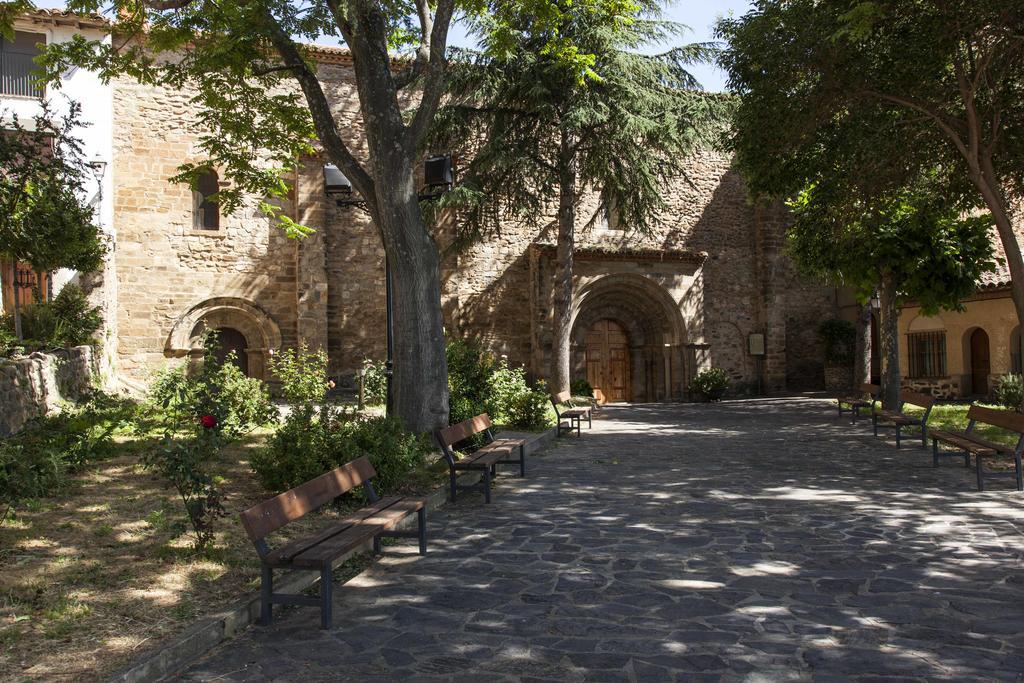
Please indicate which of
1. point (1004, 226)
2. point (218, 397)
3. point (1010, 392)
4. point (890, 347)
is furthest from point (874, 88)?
point (218, 397)

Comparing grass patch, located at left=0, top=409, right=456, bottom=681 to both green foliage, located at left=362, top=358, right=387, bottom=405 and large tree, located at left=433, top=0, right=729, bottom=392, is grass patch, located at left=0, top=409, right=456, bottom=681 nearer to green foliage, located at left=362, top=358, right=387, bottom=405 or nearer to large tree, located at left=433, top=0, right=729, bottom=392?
green foliage, located at left=362, top=358, right=387, bottom=405

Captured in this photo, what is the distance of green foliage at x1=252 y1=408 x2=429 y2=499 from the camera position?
6.93 metres

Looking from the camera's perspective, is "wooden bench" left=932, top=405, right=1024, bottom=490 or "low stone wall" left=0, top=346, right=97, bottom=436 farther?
"low stone wall" left=0, top=346, right=97, bottom=436

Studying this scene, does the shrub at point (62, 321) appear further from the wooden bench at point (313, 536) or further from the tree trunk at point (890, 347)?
the tree trunk at point (890, 347)

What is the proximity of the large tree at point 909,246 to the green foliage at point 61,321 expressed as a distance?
42.1 feet

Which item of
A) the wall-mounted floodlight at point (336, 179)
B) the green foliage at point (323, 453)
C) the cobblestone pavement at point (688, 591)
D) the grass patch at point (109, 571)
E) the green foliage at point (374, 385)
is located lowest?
the cobblestone pavement at point (688, 591)

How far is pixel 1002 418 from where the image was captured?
8156 mm

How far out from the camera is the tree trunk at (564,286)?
58.2 feet

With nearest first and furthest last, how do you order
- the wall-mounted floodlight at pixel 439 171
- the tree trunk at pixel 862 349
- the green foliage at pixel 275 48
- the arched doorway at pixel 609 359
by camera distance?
the green foliage at pixel 275 48
the wall-mounted floodlight at pixel 439 171
the tree trunk at pixel 862 349
the arched doorway at pixel 609 359

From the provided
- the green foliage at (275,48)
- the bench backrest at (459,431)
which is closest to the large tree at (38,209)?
the green foliage at (275,48)

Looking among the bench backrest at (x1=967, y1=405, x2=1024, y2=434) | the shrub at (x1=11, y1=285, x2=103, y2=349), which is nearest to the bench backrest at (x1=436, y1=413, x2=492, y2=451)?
Result: the bench backrest at (x1=967, y1=405, x2=1024, y2=434)

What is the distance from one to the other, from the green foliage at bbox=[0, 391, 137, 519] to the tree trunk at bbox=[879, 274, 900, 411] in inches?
514

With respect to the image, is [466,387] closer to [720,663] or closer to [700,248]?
[720,663]

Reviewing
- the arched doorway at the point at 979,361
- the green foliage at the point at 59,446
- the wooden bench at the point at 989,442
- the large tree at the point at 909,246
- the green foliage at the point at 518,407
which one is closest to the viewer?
the green foliage at the point at 59,446
